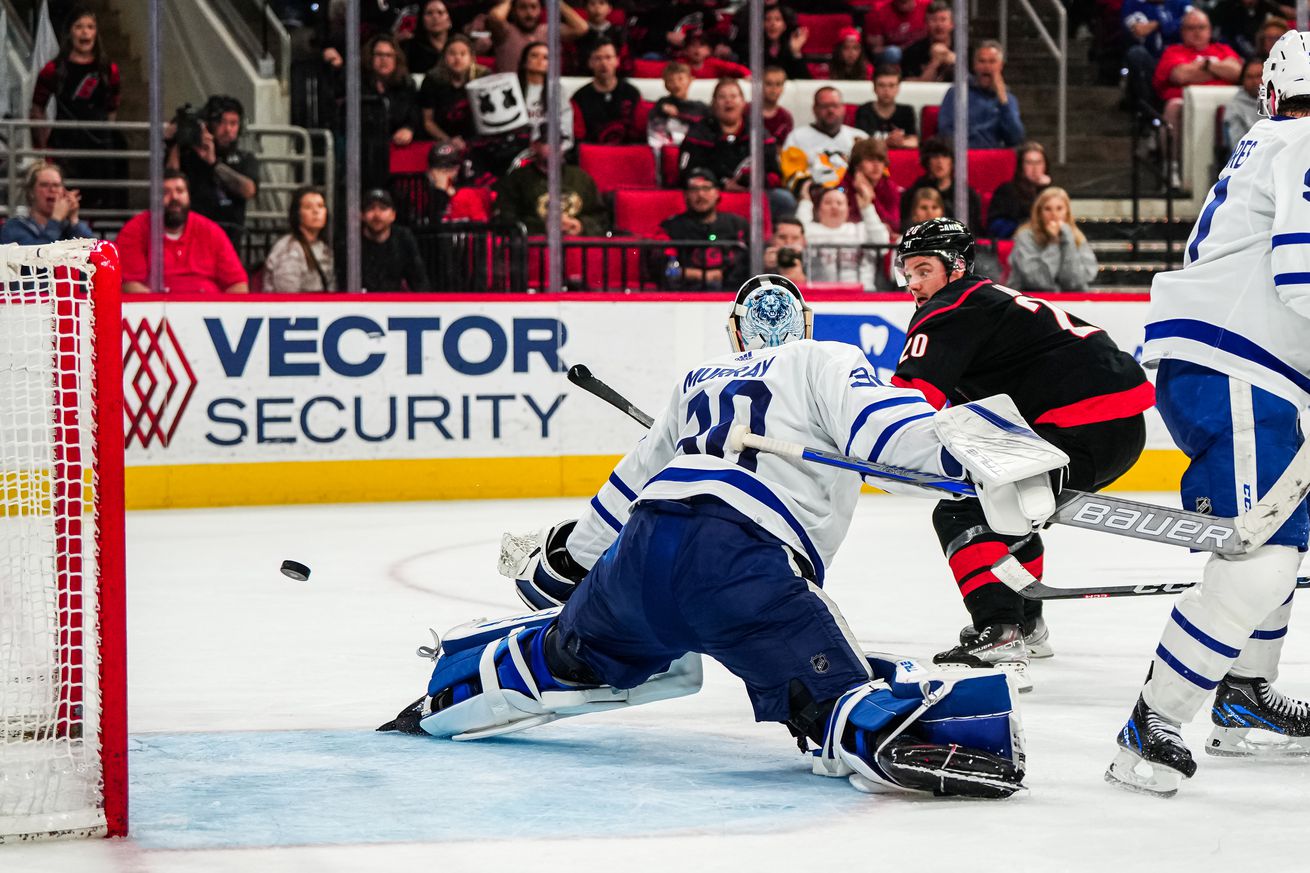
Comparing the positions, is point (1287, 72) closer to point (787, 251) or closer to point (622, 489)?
point (622, 489)

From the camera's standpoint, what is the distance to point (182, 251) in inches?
287

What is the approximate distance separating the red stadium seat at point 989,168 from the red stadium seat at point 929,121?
0.61 ft

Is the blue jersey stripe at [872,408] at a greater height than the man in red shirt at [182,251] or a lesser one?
lesser

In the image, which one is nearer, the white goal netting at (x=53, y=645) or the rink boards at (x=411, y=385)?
the white goal netting at (x=53, y=645)

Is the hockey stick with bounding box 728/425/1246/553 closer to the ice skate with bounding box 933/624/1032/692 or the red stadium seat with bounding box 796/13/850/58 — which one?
the ice skate with bounding box 933/624/1032/692

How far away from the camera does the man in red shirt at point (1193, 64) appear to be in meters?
9.23

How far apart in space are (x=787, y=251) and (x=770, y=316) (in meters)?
4.90

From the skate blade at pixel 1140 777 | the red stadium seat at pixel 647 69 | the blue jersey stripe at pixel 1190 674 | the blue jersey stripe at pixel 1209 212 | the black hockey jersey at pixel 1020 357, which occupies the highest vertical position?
the red stadium seat at pixel 647 69

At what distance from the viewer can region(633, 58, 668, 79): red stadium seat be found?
8.94 meters

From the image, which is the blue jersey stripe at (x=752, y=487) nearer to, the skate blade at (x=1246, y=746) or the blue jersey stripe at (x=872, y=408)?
the blue jersey stripe at (x=872, y=408)

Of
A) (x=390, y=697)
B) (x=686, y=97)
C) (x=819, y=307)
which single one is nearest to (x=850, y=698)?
(x=390, y=697)

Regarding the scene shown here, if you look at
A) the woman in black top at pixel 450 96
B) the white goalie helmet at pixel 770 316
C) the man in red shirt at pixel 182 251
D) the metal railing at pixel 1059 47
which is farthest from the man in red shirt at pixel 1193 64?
the white goalie helmet at pixel 770 316

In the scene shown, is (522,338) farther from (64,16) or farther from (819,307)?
(64,16)

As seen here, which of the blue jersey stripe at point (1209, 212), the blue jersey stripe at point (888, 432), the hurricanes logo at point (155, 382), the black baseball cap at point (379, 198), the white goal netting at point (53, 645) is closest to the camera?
the white goal netting at point (53, 645)
